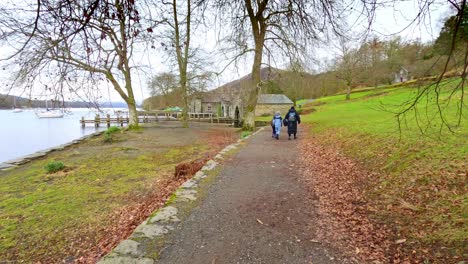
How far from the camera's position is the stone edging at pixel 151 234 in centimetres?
284

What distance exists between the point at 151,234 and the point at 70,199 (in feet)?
14.9

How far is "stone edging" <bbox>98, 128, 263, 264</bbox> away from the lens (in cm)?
284

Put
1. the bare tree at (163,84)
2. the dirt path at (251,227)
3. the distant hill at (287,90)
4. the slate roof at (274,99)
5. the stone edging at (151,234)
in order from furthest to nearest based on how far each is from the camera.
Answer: the slate roof at (274,99)
the distant hill at (287,90)
the bare tree at (163,84)
the dirt path at (251,227)
the stone edging at (151,234)

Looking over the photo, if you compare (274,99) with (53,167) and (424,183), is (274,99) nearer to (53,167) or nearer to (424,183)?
(53,167)

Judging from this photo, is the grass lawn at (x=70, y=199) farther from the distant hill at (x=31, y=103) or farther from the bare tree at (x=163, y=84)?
the bare tree at (x=163, y=84)

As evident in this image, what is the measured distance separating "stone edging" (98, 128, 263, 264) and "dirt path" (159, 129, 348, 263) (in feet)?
0.53

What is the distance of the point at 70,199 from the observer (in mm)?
6504

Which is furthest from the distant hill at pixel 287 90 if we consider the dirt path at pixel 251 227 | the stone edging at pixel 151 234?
the stone edging at pixel 151 234

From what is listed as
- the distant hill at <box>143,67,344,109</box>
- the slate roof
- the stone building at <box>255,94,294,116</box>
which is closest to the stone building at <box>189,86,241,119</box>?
the distant hill at <box>143,67,344,109</box>

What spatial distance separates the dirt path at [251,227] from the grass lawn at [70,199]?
2.24m

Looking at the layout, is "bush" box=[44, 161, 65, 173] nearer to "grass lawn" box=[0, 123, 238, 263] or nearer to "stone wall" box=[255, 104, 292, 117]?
"grass lawn" box=[0, 123, 238, 263]

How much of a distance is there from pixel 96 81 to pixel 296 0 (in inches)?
129

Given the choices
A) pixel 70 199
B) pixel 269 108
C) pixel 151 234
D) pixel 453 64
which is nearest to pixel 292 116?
pixel 453 64

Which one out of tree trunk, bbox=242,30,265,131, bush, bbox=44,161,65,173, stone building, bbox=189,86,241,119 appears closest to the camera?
bush, bbox=44,161,65,173
